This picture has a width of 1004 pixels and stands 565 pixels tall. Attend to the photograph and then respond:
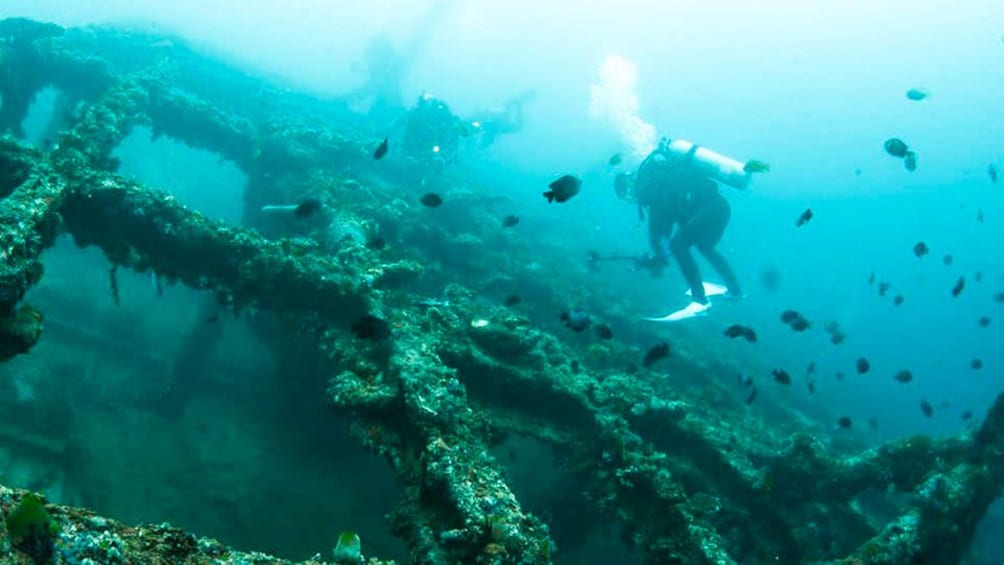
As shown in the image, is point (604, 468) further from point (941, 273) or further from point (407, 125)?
point (941, 273)

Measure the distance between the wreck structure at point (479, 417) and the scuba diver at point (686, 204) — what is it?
3.80 metres

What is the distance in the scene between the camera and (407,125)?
23234 mm

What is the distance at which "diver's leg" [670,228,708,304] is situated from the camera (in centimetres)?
1416

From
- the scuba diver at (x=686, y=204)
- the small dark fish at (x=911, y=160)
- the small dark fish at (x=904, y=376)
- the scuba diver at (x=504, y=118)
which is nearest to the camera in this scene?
the small dark fish at (x=911, y=160)

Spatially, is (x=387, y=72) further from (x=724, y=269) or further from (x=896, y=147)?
(x=896, y=147)

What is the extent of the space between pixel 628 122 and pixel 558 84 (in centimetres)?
14824

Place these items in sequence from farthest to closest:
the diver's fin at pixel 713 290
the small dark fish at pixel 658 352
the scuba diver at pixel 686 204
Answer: the diver's fin at pixel 713 290 < the scuba diver at pixel 686 204 < the small dark fish at pixel 658 352

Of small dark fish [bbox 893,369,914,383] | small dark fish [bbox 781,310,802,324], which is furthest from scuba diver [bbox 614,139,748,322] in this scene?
small dark fish [bbox 893,369,914,383]

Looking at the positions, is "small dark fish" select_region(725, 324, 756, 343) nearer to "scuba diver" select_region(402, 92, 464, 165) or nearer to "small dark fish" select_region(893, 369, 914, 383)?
"small dark fish" select_region(893, 369, 914, 383)

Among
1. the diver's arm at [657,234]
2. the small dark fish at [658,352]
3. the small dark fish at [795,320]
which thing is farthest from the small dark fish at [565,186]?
the diver's arm at [657,234]

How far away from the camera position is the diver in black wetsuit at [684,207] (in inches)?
556

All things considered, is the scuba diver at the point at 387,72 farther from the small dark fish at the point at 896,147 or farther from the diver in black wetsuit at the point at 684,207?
the small dark fish at the point at 896,147

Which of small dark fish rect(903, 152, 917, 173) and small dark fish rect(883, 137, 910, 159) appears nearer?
small dark fish rect(883, 137, 910, 159)

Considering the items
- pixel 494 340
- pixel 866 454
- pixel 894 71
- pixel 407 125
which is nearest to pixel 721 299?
pixel 866 454
